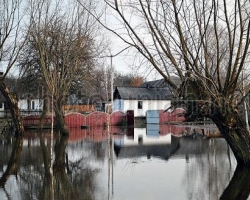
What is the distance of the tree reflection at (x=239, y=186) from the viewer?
Result: 770 cm

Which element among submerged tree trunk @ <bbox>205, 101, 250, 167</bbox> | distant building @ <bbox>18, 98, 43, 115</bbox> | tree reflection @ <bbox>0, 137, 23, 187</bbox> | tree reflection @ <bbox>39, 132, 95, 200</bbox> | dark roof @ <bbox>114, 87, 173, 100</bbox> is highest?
dark roof @ <bbox>114, 87, 173, 100</bbox>

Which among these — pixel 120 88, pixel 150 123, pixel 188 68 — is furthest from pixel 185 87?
pixel 120 88

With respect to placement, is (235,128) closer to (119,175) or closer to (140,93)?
(119,175)

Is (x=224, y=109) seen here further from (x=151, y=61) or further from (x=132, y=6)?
(x=132, y=6)

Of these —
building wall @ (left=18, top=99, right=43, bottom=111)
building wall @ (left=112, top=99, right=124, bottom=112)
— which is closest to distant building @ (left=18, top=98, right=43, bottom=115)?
building wall @ (left=18, top=99, right=43, bottom=111)

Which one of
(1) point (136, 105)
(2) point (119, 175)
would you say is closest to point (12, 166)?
(2) point (119, 175)

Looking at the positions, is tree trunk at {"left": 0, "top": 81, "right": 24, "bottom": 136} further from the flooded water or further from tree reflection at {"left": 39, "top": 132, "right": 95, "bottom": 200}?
tree reflection at {"left": 39, "top": 132, "right": 95, "bottom": 200}

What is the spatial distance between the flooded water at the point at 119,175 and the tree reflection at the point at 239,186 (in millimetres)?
24

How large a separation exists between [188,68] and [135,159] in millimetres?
4634

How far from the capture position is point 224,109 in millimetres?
10633

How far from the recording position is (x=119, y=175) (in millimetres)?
10328

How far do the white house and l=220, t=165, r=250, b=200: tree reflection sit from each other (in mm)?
39698

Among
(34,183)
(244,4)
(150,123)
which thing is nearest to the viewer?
(34,183)

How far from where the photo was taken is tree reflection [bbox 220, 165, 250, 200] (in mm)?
7703
